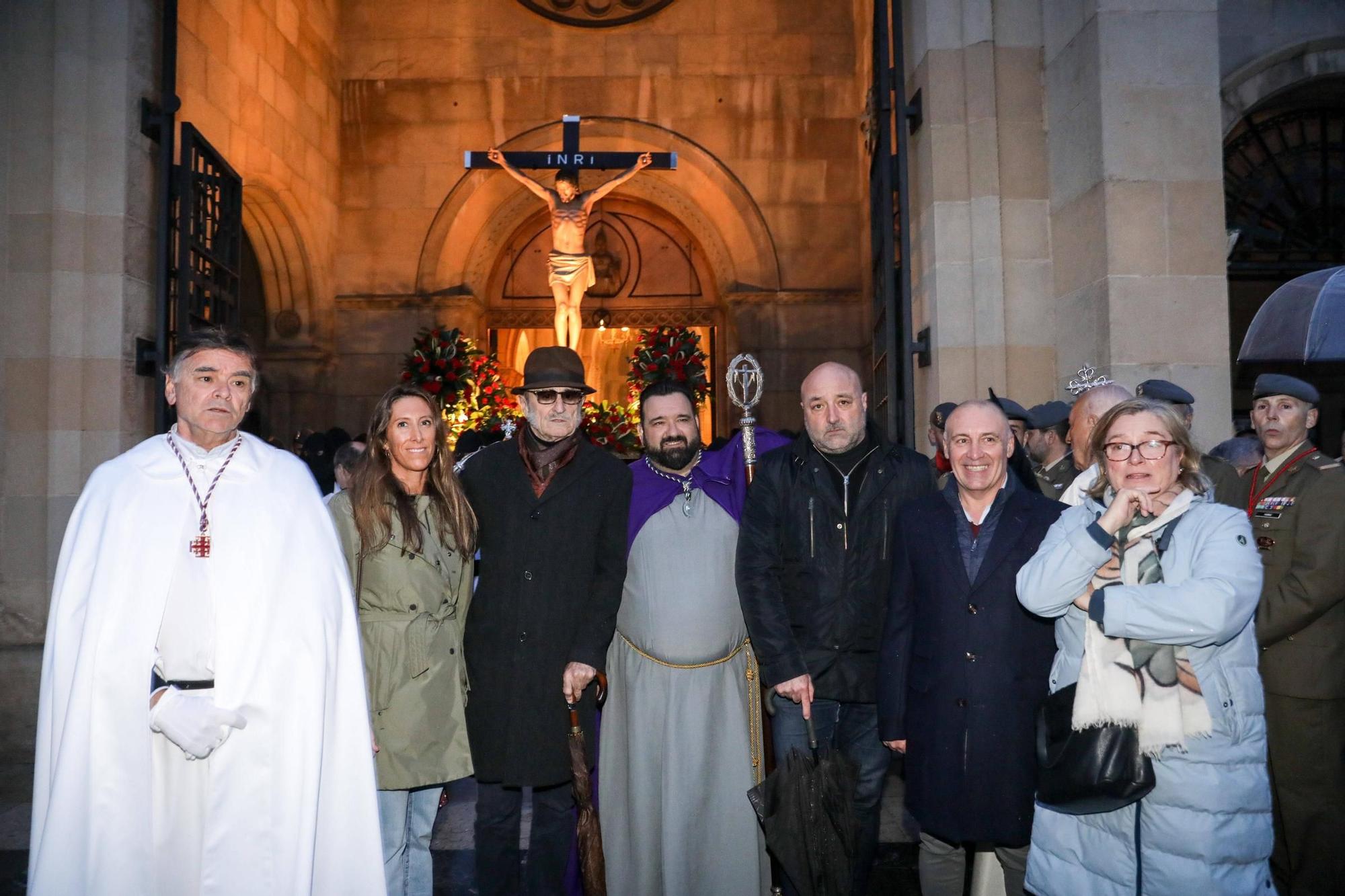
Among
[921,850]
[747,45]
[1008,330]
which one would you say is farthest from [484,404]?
[921,850]

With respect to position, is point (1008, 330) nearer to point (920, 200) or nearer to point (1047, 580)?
Result: point (920, 200)

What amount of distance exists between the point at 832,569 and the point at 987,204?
11.6 feet

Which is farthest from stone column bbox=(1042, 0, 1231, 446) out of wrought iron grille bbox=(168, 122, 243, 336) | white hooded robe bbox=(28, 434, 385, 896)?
wrought iron grille bbox=(168, 122, 243, 336)

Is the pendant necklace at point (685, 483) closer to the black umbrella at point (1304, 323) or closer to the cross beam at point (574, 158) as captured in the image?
the black umbrella at point (1304, 323)

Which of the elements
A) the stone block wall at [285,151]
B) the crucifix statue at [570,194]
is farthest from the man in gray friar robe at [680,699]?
the crucifix statue at [570,194]

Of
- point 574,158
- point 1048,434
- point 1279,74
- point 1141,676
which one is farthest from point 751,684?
point 574,158

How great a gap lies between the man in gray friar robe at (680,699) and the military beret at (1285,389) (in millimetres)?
2222

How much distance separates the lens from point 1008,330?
6.37m

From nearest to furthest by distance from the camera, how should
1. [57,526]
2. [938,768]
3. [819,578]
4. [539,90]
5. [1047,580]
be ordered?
[1047,580]
[938,768]
[819,578]
[57,526]
[539,90]

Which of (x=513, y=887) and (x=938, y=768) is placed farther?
(x=513, y=887)

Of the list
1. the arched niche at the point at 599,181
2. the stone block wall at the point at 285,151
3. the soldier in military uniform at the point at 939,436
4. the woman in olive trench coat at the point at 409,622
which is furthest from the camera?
the arched niche at the point at 599,181

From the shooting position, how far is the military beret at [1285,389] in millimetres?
4129

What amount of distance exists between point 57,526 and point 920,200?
582 centimetres

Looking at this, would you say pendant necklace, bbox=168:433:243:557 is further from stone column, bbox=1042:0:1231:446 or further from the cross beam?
the cross beam
